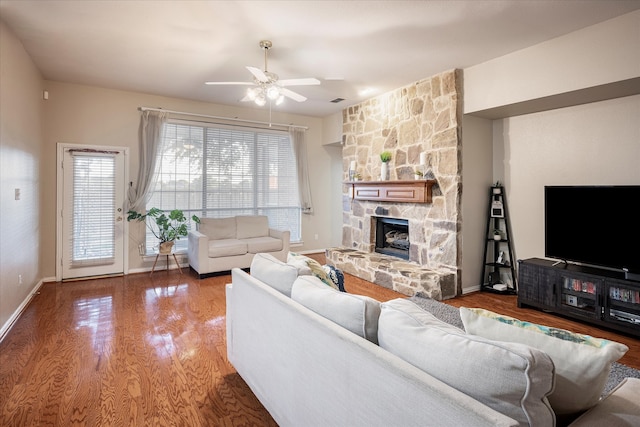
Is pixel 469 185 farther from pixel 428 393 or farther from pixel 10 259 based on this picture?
pixel 10 259

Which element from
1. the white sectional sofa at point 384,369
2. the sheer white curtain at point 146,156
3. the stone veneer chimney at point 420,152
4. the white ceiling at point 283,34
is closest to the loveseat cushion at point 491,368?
the white sectional sofa at point 384,369

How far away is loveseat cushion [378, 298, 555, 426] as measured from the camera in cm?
88

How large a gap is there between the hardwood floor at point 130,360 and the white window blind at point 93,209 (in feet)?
2.59

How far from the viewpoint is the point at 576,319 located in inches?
135

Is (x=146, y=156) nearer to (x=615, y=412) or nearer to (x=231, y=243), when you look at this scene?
(x=231, y=243)

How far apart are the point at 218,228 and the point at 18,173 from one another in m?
2.68

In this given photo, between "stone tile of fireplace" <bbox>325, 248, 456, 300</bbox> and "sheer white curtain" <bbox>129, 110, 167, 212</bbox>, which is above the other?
"sheer white curtain" <bbox>129, 110, 167, 212</bbox>

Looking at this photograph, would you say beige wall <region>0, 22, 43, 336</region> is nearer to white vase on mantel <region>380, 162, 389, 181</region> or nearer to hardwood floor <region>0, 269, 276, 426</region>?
hardwood floor <region>0, 269, 276, 426</region>

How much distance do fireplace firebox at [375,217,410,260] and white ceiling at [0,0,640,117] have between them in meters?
2.12

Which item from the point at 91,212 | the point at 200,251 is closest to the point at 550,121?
the point at 200,251

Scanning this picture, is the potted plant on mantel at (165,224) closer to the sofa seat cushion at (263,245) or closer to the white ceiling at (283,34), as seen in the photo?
the sofa seat cushion at (263,245)

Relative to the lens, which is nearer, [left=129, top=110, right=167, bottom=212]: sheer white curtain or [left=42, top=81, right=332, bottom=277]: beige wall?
[left=42, top=81, right=332, bottom=277]: beige wall

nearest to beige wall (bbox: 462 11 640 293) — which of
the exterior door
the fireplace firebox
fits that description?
the fireplace firebox

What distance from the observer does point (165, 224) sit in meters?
5.15
